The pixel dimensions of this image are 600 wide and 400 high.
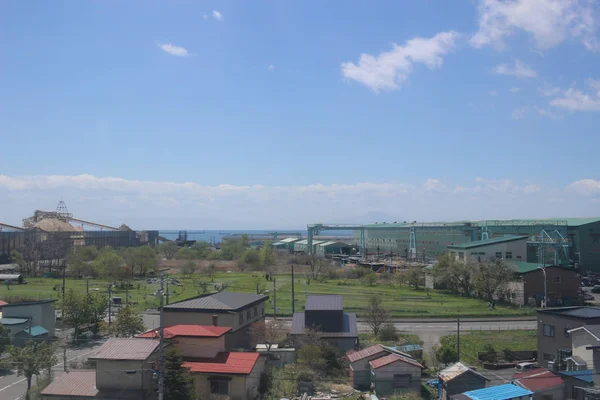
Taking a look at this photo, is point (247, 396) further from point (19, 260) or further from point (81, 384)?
point (19, 260)

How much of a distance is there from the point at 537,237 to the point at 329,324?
1260 inches

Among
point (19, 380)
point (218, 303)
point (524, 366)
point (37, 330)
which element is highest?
point (218, 303)

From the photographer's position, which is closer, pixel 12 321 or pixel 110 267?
pixel 12 321

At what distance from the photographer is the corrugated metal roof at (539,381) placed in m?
13.4

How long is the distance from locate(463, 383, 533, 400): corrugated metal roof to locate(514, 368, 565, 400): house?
20.0 inches

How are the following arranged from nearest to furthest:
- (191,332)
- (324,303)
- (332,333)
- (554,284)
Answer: (191,332) < (332,333) < (324,303) < (554,284)

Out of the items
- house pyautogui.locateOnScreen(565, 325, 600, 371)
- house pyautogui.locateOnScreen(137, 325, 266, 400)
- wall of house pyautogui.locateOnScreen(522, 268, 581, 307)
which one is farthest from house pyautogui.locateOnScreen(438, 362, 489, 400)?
wall of house pyautogui.locateOnScreen(522, 268, 581, 307)

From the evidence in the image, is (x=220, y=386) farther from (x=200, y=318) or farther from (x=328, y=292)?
(x=328, y=292)

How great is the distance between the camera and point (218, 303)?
17.8m

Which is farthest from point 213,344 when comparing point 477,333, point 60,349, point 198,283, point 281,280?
point 281,280

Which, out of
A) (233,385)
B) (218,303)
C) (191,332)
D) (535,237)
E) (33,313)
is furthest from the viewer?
(535,237)

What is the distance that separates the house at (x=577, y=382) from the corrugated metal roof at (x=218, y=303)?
10499mm

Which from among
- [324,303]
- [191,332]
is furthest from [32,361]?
[324,303]

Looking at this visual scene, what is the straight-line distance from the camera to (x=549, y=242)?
135ft
